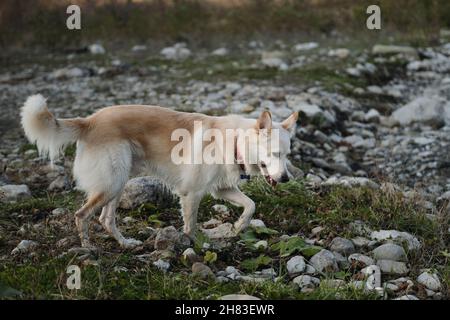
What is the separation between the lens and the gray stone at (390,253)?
16.5 feet

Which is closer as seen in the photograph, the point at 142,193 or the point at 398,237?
the point at 398,237

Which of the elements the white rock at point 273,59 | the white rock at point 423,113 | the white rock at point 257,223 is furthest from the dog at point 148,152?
the white rock at point 273,59

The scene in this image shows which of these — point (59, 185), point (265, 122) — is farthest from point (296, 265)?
point (59, 185)

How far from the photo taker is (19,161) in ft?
25.4

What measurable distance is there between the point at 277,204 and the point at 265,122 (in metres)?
1.26

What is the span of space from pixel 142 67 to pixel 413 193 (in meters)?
8.39

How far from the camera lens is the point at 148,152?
5.58 metres

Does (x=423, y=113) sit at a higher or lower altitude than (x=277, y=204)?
higher

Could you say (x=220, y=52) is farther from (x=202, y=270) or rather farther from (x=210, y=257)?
(x=202, y=270)

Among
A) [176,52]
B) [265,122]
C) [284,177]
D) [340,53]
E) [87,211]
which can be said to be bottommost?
[87,211]

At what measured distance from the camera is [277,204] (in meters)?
6.22

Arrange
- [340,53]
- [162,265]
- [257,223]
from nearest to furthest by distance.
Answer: [162,265] < [257,223] < [340,53]

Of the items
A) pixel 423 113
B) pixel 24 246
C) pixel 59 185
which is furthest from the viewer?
pixel 423 113
